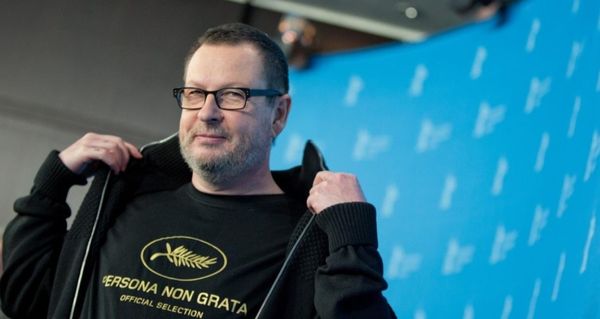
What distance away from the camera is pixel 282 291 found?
1.46 meters

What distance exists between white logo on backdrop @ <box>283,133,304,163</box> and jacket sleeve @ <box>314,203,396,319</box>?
1.57 meters

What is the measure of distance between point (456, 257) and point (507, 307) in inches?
12.8

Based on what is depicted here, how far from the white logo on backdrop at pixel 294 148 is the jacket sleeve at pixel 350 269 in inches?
61.6

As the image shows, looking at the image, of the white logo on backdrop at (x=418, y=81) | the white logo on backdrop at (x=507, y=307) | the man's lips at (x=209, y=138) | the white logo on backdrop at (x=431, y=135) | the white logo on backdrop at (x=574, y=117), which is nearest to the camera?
the man's lips at (x=209, y=138)

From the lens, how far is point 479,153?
2.31 meters

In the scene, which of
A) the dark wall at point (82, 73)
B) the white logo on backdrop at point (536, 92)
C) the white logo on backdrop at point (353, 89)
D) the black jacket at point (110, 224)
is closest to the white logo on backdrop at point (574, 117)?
the white logo on backdrop at point (536, 92)

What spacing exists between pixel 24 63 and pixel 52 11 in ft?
1.30

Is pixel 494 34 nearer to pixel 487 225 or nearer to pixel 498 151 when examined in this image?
pixel 498 151

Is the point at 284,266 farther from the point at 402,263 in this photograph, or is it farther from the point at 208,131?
the point at 402,263

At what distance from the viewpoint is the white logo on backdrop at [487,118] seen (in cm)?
227

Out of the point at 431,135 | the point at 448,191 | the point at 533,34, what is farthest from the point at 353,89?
the point at 533,34

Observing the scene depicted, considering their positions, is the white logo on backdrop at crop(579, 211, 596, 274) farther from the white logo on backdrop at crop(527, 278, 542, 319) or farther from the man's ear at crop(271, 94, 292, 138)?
the man's ear at crop(271, 94, 292, 138)

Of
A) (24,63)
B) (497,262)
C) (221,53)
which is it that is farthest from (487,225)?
(24,63)

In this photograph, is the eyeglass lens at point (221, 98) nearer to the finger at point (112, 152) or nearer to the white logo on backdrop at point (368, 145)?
the finger at point (112, 152)
